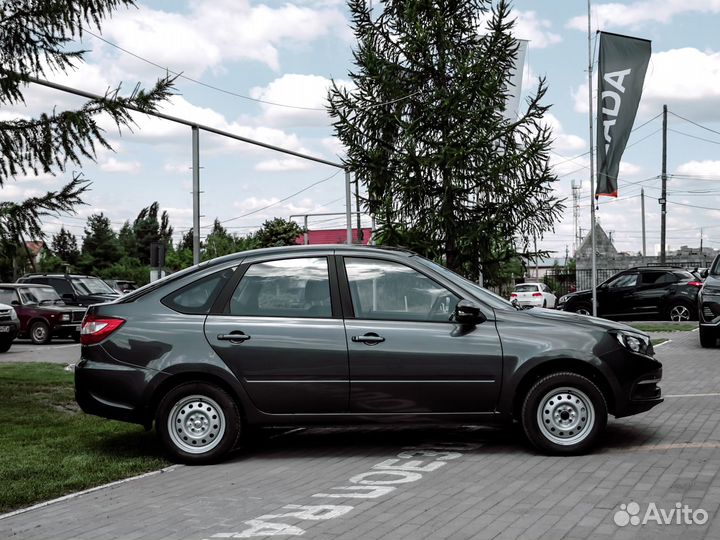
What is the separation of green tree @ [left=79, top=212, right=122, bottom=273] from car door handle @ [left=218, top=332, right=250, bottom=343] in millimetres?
87731

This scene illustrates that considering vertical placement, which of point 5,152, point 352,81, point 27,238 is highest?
point 352,81

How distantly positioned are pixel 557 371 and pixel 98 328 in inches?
141

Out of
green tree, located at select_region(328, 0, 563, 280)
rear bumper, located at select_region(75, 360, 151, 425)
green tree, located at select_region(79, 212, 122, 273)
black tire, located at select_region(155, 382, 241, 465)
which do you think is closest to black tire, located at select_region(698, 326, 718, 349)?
green tree, located at select_region(328, 0, 563, 280)

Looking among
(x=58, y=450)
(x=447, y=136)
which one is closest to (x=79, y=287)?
(x=447, y=136)

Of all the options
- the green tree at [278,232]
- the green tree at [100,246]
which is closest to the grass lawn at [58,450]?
the green tree at [278,232]

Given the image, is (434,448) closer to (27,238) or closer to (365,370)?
(365,370)

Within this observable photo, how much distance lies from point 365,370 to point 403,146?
540 inches

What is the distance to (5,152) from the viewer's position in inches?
403

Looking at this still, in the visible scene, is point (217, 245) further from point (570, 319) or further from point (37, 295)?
point (570, 319)

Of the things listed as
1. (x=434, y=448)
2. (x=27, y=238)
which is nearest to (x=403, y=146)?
(x=27, y=238)

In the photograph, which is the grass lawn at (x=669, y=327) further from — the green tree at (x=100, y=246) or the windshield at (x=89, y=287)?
the green tree at (x=100, y=246)

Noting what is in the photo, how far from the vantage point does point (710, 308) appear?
56.0 ft

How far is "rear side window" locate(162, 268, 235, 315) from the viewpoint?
748 cm

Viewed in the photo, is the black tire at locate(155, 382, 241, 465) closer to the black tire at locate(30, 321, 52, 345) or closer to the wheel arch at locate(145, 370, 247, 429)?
the wheel arch at locate(145, 370, 247, 429)
